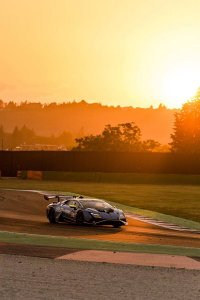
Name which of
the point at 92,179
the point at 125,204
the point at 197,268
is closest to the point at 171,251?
the point at 197,268

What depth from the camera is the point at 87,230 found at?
27359mm

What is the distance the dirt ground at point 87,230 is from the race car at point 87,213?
0.41 m

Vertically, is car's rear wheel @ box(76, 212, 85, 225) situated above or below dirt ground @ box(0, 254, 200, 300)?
below

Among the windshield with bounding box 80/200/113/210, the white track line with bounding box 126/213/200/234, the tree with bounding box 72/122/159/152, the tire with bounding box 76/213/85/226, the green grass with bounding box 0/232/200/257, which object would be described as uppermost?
the tree with bounding box 72/122/159/152

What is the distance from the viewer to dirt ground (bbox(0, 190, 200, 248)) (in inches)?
928

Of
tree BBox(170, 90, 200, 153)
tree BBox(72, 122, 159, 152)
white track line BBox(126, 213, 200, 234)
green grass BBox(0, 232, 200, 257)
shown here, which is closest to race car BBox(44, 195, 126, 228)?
white track line BBox(126, 213, 200, 234)

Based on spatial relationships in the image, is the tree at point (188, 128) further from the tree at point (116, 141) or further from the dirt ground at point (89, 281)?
the dirt ground at point (89, 281)

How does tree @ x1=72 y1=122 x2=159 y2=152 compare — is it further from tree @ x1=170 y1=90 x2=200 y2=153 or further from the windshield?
the windshield

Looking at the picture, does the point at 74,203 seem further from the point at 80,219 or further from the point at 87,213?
the point at 87,213

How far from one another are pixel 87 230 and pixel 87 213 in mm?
2757

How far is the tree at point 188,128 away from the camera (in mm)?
127000

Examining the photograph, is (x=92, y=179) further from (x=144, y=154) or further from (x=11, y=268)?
(x=11, y=268)

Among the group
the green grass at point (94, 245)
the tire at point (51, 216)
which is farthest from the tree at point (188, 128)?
the green grass at point (94, 245)

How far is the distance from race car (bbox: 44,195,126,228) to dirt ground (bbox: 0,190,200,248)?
1.36 feet
